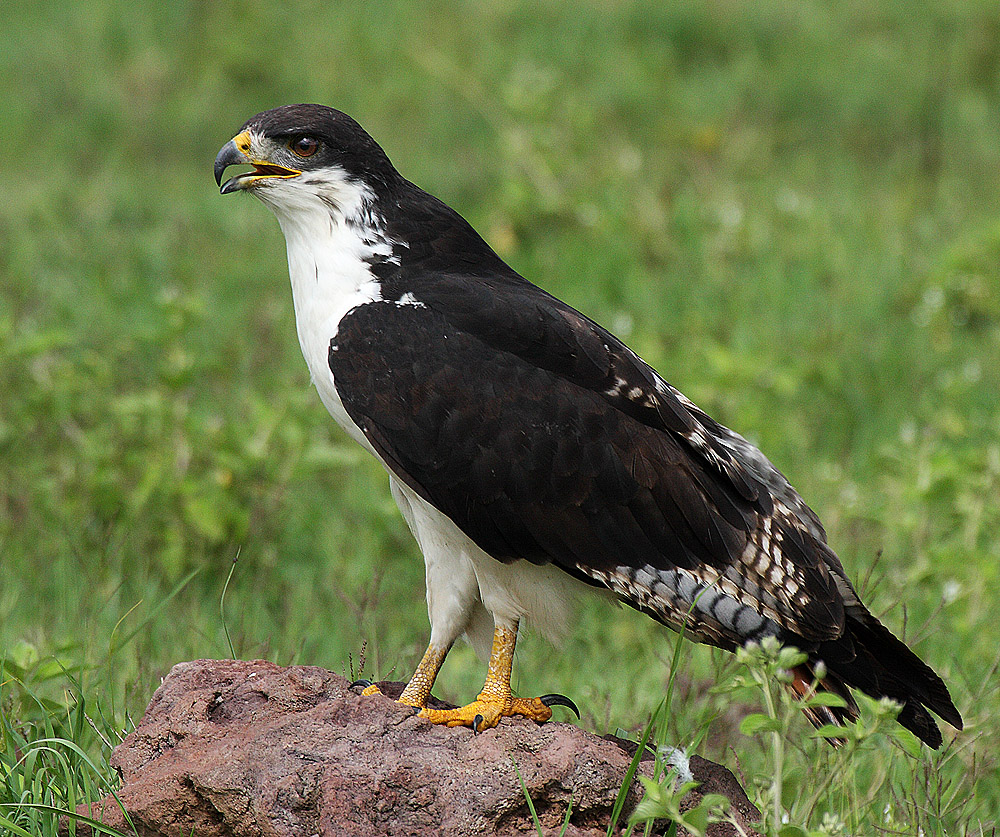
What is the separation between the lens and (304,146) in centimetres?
342

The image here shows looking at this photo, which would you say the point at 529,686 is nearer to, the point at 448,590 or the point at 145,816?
the point at 448,590

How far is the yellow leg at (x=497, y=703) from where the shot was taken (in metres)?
3.07

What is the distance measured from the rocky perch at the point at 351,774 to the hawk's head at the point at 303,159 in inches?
52.7

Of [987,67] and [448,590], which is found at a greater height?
[987,67]

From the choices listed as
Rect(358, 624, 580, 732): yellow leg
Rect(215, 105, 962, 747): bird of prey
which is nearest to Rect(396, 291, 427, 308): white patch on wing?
Rect(215, 105, 962, 747): bird of prey

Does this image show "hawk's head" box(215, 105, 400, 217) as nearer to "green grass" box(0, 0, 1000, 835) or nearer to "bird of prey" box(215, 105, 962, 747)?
"bird of prey" box(215, 105, 962, 747)

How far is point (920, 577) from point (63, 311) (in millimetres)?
4658

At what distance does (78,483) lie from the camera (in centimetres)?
518

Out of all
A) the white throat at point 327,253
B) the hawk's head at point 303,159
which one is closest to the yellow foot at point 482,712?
the white throat at point 327,253

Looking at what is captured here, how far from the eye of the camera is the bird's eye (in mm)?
3418

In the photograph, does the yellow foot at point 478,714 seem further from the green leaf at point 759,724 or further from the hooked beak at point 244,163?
the hooked beak at point 244,163

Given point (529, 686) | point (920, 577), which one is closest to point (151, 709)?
point (529, 686)

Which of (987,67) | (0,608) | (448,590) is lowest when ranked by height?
(0,608)

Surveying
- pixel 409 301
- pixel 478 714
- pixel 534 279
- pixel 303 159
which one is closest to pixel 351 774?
pixel 478 714
